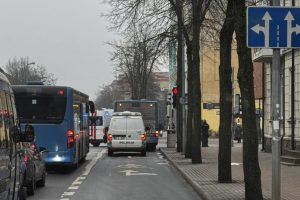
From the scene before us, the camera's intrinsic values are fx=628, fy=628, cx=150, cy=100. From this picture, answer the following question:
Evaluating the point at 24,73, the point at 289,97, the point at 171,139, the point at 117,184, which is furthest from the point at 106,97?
the point at 117,184

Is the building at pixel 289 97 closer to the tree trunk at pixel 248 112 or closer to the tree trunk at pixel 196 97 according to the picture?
the tree trunk at pixel 196 97

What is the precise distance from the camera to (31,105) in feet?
66.1

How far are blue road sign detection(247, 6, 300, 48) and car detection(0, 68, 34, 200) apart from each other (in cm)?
384

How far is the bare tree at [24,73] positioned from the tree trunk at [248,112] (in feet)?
215

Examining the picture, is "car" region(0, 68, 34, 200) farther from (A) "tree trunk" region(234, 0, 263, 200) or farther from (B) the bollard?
(B) the bollard

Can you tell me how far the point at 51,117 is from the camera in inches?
790

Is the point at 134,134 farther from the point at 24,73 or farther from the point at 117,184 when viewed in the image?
the point at 24,73

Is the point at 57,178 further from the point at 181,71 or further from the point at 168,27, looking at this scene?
the point at 181,71

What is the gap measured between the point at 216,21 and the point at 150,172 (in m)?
8.82

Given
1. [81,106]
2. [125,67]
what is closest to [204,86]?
[125,67]

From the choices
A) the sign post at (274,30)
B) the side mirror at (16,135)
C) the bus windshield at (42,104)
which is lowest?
the side mirror at (16,135)

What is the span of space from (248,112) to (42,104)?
9.96 metres

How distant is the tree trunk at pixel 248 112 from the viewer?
11742 mm

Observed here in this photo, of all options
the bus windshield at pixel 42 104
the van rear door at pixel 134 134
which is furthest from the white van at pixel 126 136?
the bus windshield at pixel 42 104
